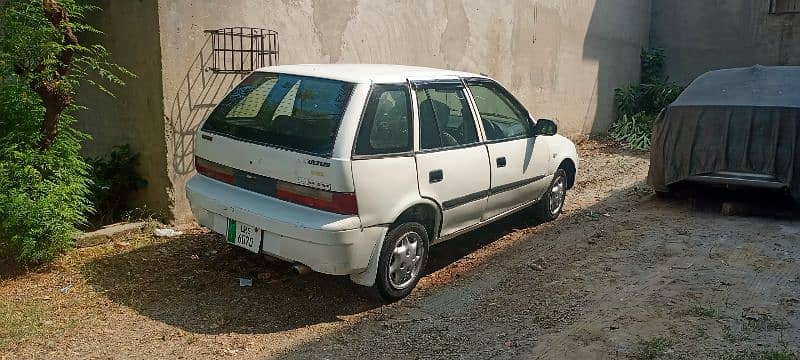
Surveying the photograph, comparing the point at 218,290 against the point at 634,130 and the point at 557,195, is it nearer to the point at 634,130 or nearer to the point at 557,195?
the point at 557,195

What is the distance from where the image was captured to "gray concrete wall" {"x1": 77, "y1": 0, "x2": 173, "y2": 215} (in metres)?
5.83

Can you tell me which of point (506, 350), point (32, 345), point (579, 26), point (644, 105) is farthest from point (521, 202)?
point (644, 105)

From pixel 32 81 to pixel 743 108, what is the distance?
6751 millimetres

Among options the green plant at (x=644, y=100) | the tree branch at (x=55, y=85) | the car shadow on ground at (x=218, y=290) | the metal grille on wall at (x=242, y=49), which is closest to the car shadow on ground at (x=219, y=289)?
the car shadow on ground at (x=218, y=290)

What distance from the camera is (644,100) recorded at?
44.4ft

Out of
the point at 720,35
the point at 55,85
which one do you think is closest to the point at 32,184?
the point at 55,85

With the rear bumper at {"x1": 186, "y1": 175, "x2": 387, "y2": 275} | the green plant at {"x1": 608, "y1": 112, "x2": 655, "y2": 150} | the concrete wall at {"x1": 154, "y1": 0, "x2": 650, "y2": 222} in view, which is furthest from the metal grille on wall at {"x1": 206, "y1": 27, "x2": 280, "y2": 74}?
the green plant at {"x1": 608, "y1": 112, "x2": 655, "y2": 150}

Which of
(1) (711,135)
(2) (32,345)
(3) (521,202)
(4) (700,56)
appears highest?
(4) (700,56)

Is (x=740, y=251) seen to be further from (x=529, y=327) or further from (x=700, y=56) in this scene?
(x=700, y=56)

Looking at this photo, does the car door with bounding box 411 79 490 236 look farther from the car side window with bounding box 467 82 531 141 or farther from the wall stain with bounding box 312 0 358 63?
the wall stain with bounding box 312 0 358 63

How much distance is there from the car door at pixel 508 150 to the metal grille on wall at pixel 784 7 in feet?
29.4

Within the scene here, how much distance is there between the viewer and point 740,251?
604cm

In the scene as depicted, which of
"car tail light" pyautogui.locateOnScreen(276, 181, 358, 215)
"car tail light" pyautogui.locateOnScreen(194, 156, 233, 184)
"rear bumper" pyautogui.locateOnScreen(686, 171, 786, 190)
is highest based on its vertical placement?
"car tail light" pyautogui.locateOnScreen(194, 156, 233, 184)

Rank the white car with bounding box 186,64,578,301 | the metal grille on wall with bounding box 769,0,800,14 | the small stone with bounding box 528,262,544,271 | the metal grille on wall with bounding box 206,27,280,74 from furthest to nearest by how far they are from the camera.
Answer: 1. the metal grille on wall with bounding box 769,0,800,14
2. the metal grille on wall with bounding box 206,27,280,74
3. the small stone with bounding box 528,262,544,271
4. the white car with bounding box 186,64,578,301
